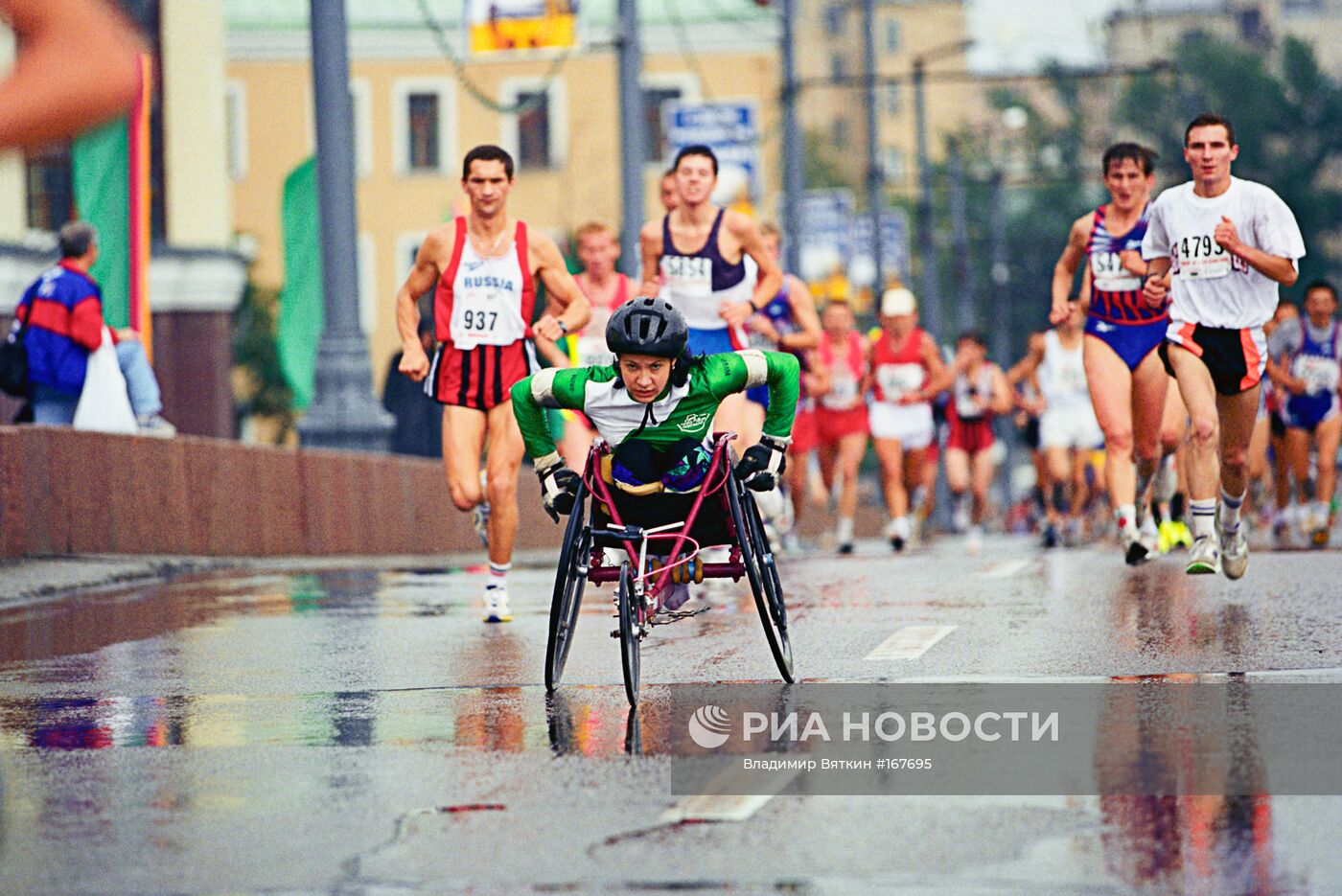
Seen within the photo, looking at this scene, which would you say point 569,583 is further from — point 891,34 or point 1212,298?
point 891,34

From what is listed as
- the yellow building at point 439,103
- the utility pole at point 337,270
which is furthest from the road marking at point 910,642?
the yellow building at point 439,103

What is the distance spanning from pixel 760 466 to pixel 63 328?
29.1ft

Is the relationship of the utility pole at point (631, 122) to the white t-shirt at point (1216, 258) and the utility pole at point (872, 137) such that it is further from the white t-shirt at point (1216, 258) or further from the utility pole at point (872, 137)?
the white t-shirt at point (1216, 258)

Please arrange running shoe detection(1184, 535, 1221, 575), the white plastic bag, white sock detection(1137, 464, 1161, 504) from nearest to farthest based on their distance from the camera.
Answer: running shoe detection(1184, 535, 1221, 575), white sock detection(1137, 464, 1161, 504), the white plastic bag

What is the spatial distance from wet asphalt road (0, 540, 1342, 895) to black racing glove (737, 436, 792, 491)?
0.72 meters

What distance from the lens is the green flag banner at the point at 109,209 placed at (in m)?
20.6

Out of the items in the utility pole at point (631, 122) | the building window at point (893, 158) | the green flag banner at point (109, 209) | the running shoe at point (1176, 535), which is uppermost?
the building window at point (893, 158)

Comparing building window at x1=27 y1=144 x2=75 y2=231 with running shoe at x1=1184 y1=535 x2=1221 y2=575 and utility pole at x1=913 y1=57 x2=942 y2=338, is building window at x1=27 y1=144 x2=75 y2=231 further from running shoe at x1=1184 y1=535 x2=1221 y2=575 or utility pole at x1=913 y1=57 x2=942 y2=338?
running shoe at x1=1184 y1=535 x2=1221 y2=575

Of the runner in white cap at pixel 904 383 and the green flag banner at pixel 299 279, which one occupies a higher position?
the green flag banner at pixel 299 279

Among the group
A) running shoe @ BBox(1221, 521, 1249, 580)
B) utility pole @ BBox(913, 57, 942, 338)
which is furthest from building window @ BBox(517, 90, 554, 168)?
running shoe @ BBox(1221, 521, 1249, 580)

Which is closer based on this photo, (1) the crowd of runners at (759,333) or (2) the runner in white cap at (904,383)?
(1) the crowd of runners at (759,333)

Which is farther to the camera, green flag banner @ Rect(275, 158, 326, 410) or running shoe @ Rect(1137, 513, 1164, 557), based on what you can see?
green flag banner @ Rect(275, 158, 326, 410)

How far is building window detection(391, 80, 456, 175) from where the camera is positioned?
215 ft

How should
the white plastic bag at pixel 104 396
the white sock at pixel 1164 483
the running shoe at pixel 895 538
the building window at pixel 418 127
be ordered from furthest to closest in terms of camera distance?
the building window at pixel 418 127 < the running shoe at pixel 895 538 < the white plastic bag at pixel 104 396 < the white sock at pixel 1164 483
